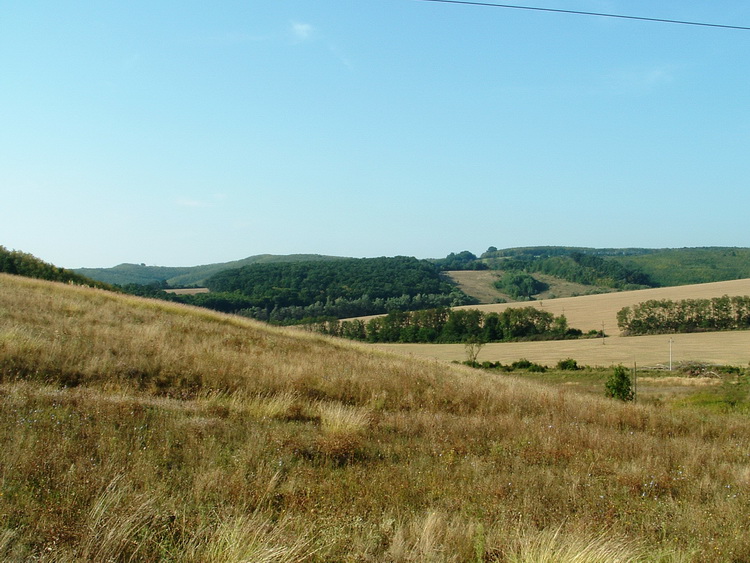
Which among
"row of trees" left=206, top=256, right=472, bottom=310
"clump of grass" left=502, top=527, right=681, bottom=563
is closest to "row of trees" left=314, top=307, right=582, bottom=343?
"row of trees" left=206, top=256, right=472, bottom=310

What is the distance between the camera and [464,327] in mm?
95250

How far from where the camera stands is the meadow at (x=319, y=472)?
415 centimetres

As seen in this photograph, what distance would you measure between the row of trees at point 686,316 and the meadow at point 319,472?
84.8 m

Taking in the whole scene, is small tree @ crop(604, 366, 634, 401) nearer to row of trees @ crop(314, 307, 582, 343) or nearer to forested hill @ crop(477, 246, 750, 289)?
row of trees @ crop(314, 307, 582, 343)

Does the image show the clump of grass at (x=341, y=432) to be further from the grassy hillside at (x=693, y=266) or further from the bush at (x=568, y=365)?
the grassy hillside at (x=693, y=266)

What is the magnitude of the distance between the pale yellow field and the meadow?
3986 cm

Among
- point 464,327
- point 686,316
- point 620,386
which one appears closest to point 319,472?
point 620,386

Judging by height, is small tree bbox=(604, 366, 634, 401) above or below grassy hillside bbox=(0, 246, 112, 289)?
below

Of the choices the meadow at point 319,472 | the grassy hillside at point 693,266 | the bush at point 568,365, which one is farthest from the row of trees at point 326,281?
the meadow at point 319,472

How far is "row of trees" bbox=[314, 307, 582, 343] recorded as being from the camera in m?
92.4

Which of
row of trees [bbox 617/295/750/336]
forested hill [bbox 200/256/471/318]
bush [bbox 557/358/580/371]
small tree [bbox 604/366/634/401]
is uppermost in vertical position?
forested hill [bbox 200/256/471/318]

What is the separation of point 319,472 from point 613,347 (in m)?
75.2

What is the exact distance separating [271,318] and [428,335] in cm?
2674

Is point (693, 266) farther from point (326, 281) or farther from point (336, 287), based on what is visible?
point (326, 281)
